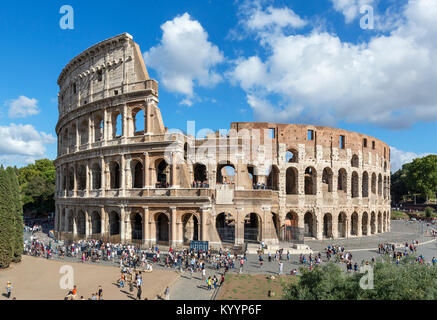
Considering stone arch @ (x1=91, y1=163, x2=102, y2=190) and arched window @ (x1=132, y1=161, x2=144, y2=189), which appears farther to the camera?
arched window @ (x1=132, y1=161, x2=144, y2=189)

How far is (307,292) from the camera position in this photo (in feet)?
36.1

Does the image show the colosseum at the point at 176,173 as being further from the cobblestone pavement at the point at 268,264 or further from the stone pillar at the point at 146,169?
the cobblestone pavement at the point at 268,264

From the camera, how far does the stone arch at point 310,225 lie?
34.2m

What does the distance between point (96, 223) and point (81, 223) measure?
9.56 ft

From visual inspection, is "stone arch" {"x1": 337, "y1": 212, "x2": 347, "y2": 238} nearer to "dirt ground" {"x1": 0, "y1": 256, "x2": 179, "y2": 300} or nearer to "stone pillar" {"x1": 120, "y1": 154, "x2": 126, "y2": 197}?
"dirt ground" {"x1": 0, "y1": 256, "x2": 179, "y2": 300}

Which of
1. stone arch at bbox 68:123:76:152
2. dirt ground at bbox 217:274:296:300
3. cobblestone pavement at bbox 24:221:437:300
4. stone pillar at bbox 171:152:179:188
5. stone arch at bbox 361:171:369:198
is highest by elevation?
stone arch at bbox 68:123:76:152

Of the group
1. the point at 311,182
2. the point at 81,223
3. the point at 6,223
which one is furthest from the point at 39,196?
the point at 311,182

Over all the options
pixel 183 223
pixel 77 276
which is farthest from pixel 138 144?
pixel 77 276

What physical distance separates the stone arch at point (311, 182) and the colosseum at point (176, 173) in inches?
5.3

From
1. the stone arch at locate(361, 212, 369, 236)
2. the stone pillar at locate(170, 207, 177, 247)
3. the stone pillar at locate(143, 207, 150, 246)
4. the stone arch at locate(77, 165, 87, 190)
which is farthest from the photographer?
the stone arch at locate(361, 212, 369, 236)

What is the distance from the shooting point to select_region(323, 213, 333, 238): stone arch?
116ft

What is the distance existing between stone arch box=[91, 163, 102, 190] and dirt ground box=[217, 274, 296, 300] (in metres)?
20.5

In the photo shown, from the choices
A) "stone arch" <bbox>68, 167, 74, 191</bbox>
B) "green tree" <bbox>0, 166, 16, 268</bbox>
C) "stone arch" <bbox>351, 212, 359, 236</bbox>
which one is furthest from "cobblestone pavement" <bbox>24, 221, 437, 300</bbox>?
"stone arch" <bbox>68, 167, 74, 191</bbox>

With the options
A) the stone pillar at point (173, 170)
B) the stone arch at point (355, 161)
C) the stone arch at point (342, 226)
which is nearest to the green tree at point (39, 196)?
the stone pillar at point (173, 170)
